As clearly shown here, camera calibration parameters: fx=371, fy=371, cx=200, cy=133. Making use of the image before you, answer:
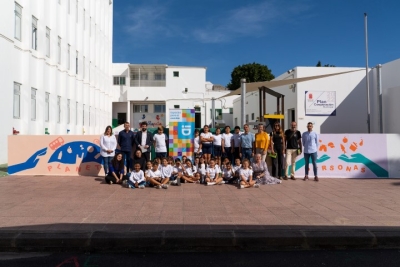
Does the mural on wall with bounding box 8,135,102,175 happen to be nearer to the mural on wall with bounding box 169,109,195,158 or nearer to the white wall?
the mural on wall with bounding box 169,109,195,158

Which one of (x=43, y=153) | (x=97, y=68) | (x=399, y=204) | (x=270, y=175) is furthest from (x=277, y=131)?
(x=97, y=68)

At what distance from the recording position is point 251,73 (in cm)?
5881

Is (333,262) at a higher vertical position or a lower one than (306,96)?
lower

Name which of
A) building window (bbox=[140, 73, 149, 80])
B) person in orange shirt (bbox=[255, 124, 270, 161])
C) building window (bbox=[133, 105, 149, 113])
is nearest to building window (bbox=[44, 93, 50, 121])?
person in orange shirt (bbox=[255, 124, 270, 161])

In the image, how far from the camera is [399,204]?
8102 millimetres

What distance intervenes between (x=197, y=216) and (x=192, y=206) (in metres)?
0.92

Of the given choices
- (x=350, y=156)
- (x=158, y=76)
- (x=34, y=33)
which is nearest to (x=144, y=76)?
(x=158, y=76)

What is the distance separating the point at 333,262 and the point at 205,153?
310 inches

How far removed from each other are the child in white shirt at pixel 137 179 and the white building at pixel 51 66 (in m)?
8.93

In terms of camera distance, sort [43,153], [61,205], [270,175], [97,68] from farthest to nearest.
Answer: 1. [97,68]
2. [43,153]
3. [270,175]
4. [61,205]

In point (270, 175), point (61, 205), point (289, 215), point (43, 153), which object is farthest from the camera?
point (43, 153)

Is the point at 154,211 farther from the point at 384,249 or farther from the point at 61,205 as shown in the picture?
the point at 384,249

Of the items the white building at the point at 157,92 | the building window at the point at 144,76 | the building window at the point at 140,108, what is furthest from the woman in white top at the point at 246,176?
the building window at the point at 144,76

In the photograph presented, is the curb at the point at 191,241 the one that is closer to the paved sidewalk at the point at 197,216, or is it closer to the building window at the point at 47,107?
the paved sidewalk at the point at 197,216
